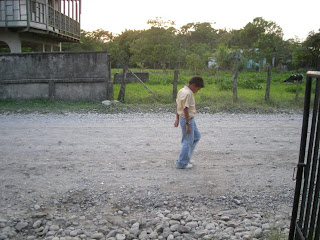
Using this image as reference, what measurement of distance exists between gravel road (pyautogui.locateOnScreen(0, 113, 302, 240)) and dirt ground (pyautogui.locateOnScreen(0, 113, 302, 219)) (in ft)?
0.05

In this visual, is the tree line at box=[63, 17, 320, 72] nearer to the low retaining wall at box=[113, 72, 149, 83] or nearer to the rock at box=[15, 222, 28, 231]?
the low retaining wall at box=[113, 72, 149, 83]

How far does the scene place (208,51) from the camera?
37.2m

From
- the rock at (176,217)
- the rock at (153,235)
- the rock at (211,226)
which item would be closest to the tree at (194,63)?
the rock at (176,217)

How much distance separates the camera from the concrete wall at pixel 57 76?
12.2 metres

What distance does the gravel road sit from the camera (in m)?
3.51

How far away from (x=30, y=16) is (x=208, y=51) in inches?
1020

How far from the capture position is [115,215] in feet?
12.4

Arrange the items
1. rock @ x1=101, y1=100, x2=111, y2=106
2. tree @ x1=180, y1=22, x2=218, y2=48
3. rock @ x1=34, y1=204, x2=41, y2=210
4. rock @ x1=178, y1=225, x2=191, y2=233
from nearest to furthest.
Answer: rock @ x1=178, y1=225, x2=191, y2=233
rock @ x1=34, y1=204, x2=41, y2=210
rock @ x1=101, y1=100, x2=111, y2=106
tree @ x1=180, y1=22, x2=218, y2=48

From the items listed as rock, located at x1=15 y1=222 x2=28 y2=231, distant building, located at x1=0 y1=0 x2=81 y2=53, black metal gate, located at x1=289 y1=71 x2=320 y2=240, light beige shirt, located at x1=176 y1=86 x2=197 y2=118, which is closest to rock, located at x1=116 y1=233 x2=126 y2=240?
rock, located at x1=15 y1=222 x2=28 y2=231

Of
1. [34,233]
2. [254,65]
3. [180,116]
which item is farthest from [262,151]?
[254,65]

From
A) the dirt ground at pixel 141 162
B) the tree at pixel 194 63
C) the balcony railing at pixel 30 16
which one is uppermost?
the balcony railing at pixel 30 16

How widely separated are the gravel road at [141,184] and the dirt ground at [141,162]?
0.7 inches

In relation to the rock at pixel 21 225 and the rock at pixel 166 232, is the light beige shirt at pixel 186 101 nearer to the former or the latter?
the rock at pixel 166 232

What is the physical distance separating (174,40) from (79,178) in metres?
26.3
